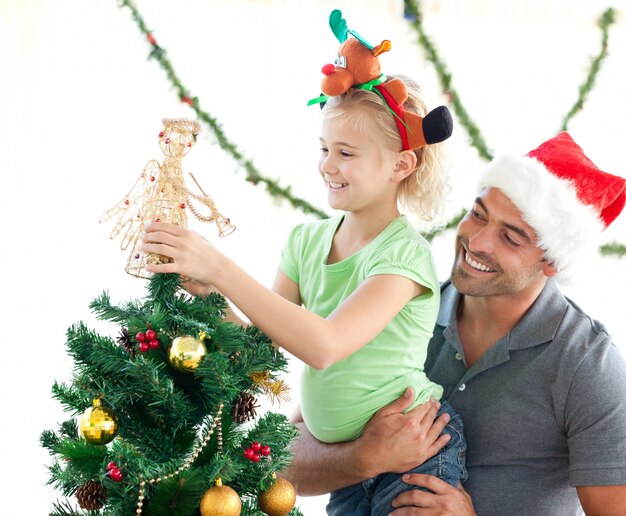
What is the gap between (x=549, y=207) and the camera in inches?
75.4

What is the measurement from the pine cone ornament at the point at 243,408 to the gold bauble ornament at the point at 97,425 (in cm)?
21

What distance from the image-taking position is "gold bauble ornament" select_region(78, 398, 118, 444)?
114 centimetres

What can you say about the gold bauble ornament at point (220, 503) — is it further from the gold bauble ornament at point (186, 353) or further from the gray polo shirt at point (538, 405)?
the gray polo shirt at point (538, 405)

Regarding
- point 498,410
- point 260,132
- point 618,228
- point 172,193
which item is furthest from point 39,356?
point 618,228

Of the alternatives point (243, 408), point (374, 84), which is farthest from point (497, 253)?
point (243, 408)

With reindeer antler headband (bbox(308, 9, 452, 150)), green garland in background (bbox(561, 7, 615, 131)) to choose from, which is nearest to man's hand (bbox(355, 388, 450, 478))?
reindeer antler headband (bbox(308, 9, 452, 150))

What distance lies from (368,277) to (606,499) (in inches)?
30.5

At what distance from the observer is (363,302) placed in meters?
1.51

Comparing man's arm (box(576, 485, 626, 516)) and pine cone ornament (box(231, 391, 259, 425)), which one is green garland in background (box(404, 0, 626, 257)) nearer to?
man's arm (box(576, 485, 626, 516))

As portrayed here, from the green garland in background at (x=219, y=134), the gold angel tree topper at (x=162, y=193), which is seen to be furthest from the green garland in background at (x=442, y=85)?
the gold angel tree topper at (x=162, y=193)

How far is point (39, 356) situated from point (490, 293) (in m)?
2.02

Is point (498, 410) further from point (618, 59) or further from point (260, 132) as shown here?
point (618, 59)

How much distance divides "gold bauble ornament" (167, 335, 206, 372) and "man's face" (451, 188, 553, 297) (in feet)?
3.12

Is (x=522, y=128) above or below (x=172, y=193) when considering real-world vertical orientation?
above
